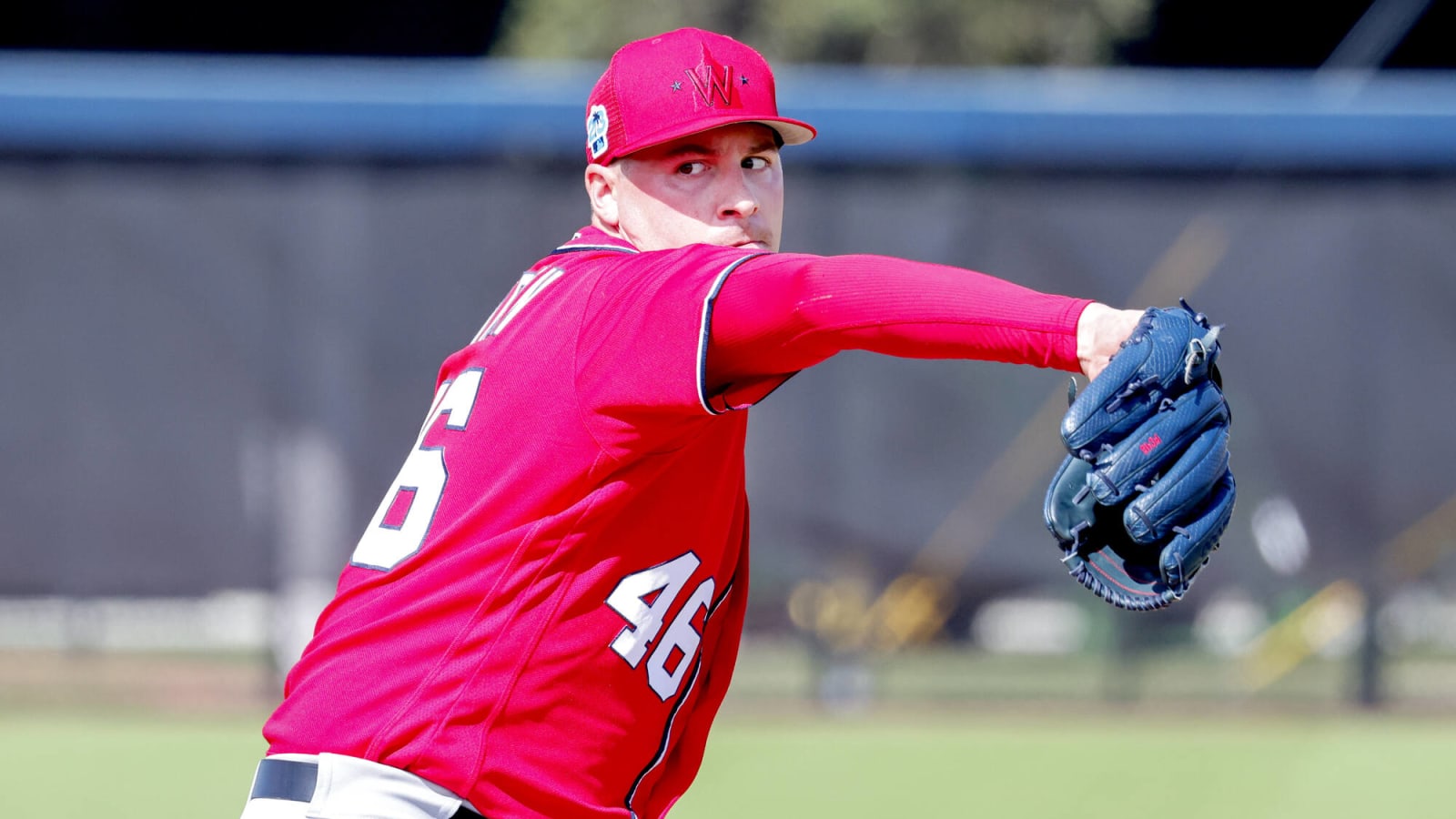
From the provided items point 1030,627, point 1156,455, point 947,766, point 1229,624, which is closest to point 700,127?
point 1156,455

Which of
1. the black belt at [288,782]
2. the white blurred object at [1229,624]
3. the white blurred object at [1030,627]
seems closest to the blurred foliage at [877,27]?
the white blurred object at [1030,627]

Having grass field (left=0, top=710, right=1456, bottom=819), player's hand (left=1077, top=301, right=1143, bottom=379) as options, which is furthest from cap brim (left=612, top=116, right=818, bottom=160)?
grass field (left=0, top=710, right=1456, bottom=819)

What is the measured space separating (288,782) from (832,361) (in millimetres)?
5355

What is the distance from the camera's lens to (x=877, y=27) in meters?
13.4

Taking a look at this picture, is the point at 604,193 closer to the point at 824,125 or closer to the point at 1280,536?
the point at 824,125

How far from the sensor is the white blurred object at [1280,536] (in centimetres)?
Answer: 707

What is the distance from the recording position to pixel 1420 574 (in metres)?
7.12

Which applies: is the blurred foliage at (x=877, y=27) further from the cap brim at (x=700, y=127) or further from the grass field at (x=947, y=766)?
the cap brim at (x=700, y=127)

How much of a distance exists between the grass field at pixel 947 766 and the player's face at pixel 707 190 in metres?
3.35

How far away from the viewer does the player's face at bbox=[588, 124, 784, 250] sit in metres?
2.11

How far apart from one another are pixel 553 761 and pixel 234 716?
540 centimetres

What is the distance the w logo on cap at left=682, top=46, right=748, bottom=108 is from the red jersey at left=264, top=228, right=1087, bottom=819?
21 cm

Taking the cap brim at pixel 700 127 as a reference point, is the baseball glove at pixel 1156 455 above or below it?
Result: below

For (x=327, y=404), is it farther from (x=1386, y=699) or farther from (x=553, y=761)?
(x=553, y=761)
